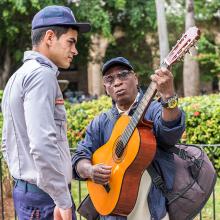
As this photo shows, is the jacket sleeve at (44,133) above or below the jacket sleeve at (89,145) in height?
above

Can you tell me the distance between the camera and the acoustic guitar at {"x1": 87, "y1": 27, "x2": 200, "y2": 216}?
9.02 ft

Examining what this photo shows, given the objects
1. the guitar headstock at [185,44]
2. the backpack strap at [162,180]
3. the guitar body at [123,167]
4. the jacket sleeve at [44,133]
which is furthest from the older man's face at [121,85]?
the jacket sleeve at [44,133]

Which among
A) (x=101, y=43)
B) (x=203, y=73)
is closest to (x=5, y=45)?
(x=101, y=43)

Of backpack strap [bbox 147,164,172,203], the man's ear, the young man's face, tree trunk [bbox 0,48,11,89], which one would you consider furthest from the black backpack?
tree trunk [bbox 0,48,11,89]

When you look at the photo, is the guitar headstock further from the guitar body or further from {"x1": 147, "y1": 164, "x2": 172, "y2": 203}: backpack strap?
{"x1": 147, "y1": 164, "x2": 172, "y2": 203}: backpack strap

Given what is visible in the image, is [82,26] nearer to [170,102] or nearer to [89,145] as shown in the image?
[170,102]

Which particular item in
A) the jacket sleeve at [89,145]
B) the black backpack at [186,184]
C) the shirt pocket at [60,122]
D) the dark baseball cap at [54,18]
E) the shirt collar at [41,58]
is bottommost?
the black backpack at [186,184]

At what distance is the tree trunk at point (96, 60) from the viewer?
25312 mm

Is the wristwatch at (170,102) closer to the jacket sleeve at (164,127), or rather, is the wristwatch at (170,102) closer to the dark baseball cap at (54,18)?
the jacket sleeve at (164,127)

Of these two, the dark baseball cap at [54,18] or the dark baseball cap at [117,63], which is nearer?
the dark baseball cap at [54,18]

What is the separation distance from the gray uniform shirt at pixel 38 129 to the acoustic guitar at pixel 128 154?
1.42ft

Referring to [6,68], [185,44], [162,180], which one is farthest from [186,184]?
[6,68]

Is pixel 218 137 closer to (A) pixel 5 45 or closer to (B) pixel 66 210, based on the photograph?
(B) pixel 66 210

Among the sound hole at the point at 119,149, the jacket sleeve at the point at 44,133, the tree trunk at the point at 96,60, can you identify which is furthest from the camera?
the tree trunk at the point at 96,60
